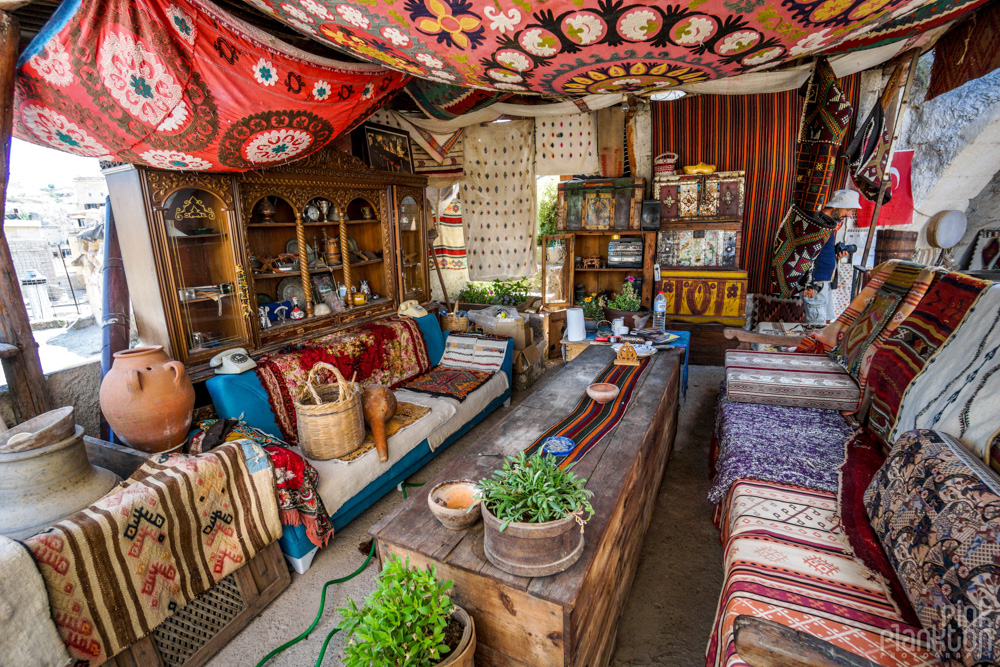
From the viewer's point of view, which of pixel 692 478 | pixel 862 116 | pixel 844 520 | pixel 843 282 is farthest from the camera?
pixel 843 282

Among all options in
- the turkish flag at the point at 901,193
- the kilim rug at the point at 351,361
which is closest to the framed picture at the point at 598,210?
the kilim rug at the point at 351,361

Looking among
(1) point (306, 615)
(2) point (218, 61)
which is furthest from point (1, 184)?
(1) point (306, 615)

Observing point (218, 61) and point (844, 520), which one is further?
point (218, 61)

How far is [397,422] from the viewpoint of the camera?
3.02 m

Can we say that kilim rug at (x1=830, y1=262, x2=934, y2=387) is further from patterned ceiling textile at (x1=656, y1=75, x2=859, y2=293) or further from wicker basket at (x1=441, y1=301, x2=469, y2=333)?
wicker basket at (x1=441, y1=301, x2=469, y2=333)

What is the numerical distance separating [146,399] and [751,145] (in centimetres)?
567

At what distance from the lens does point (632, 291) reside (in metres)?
4.96

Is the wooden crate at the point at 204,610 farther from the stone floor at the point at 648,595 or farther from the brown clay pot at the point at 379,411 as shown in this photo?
the brown clay pot at the point at 379,411

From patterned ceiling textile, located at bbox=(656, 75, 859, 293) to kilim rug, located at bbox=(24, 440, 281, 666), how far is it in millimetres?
4901

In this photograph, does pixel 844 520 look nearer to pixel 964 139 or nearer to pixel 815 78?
pixel 815 78

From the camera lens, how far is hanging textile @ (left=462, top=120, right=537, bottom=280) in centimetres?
518

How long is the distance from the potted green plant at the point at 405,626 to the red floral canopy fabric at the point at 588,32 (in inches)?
72.1

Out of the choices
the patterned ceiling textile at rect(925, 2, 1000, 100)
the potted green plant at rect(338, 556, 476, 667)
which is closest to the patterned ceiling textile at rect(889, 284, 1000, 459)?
the patterned ceiling textile at rect(925, 2, 1000, 100)

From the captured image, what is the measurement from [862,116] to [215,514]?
624cm
